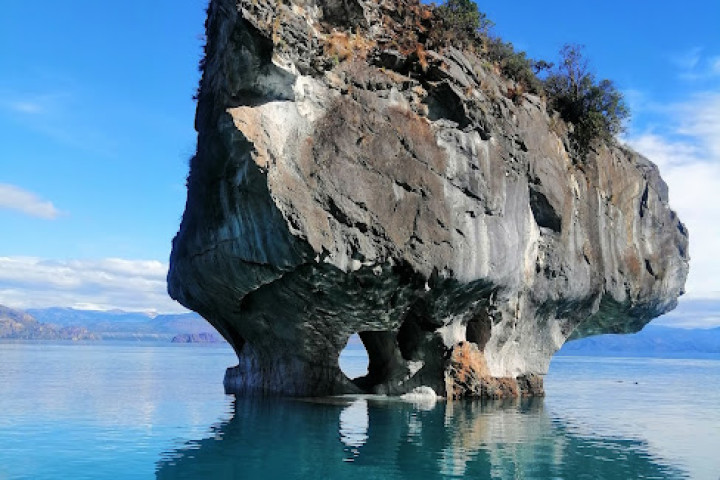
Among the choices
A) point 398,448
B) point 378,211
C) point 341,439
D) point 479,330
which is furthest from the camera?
point 479,330

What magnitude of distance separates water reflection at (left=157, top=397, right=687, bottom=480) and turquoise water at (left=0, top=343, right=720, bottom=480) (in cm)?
4

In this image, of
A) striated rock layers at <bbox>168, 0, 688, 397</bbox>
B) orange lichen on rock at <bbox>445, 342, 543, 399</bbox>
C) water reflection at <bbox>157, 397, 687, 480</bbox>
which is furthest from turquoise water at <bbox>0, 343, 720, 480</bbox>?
striated rock layers at <bbox>168, 0, 688, 397</bbox>

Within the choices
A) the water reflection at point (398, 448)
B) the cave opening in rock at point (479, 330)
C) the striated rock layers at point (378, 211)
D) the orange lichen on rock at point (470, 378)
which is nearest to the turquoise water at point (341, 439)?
the water reflection at point (398, 448)

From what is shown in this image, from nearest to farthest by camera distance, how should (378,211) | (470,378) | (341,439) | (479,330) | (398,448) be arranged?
(398,448)
(341,439)
(378,211)
(470,378)
(479,330)

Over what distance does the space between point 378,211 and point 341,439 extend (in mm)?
6547

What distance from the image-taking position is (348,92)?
21328 millimetres

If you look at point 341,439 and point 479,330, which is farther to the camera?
point 479,330

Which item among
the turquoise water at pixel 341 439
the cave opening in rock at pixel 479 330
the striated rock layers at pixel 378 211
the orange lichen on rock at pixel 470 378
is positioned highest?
the striated rock layers at pixel 378 211

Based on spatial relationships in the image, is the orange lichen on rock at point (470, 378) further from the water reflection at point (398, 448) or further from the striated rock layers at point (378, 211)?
the water reflection at point (398, 448)

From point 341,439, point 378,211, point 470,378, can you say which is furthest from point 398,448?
point 470,378

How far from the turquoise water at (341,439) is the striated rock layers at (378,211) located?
A: 7.20 feet

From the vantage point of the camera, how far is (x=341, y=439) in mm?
17953

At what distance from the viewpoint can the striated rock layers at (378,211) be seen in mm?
19625

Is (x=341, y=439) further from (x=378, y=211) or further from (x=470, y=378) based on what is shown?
(x=470, y=378)
